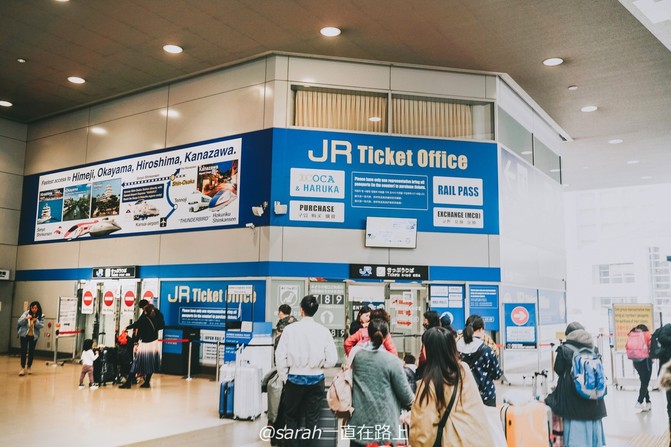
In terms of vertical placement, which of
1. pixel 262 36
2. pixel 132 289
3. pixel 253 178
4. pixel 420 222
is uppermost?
pixel 262 36

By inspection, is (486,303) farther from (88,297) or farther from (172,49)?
(88,297)

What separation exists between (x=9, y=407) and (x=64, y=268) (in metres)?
6.39

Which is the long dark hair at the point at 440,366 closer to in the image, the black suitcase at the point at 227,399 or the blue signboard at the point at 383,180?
the black suitcase at the point at 227,399

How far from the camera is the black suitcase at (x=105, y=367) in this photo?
1004 centimetres

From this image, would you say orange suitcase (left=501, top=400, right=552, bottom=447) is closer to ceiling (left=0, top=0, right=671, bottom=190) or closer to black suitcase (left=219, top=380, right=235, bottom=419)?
black suitcase (left=219, top=380, right=235, bottom=419)

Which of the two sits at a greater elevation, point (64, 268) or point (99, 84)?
point (99, 84)

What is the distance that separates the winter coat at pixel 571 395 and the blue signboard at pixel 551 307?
8.45 metres

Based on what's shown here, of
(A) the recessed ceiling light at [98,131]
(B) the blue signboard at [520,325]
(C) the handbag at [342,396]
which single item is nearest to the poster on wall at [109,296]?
(A) the recessed ceiling light at [98,131]

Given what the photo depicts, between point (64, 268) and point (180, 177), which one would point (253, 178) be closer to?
point (180, 177)

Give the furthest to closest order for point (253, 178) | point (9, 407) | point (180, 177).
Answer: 1. point (180, 177)
2. point (253, 178)
3. point (9, 407)

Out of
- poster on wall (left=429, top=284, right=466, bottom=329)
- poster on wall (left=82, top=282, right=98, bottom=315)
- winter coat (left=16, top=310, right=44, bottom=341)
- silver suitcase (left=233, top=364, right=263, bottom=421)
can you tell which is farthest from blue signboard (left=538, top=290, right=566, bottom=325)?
winter coat (left=16, top=310, right=44, bottom=341)

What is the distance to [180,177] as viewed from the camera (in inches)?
469

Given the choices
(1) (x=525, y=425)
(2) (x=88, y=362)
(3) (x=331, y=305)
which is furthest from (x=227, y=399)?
(1) (x=525, y=425)

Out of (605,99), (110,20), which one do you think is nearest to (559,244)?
(605,99)
